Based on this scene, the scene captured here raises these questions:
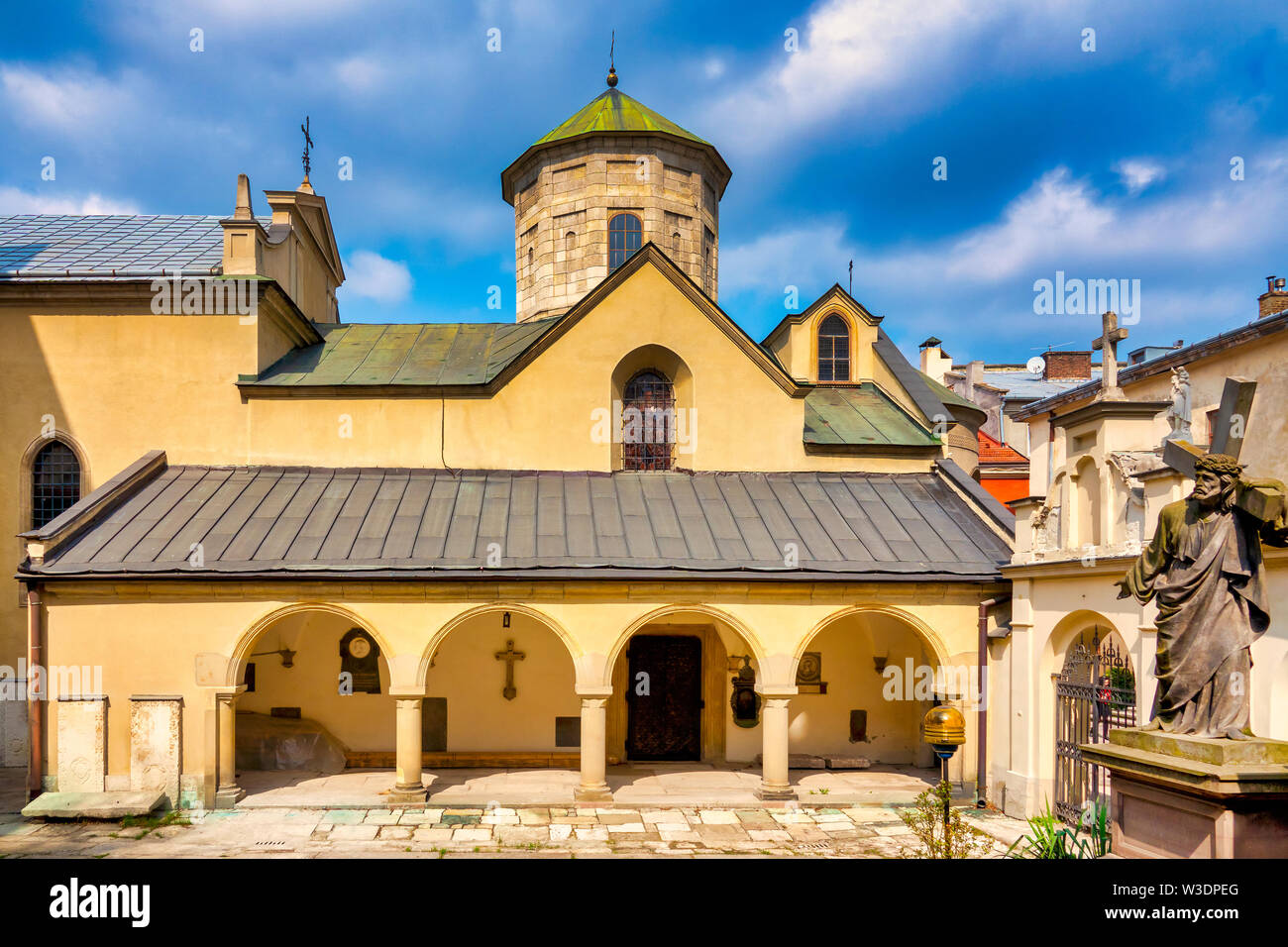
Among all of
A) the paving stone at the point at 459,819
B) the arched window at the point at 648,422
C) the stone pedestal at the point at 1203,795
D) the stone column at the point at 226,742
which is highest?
the arched window at the point at 648,422

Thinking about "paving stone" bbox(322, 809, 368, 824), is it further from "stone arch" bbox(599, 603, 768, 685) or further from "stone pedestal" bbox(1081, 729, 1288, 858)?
"stone pedestal" bbox(1081, 729, 1288, 858)

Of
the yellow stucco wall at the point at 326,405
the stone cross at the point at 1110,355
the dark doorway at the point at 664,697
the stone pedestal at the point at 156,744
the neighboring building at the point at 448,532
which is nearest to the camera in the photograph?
the stone cross at the point at 1110,355

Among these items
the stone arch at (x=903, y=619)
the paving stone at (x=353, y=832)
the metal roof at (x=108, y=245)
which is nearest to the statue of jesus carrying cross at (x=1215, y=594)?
the stone arch at (x=903, y=619)

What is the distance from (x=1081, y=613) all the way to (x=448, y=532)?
32.1 feet

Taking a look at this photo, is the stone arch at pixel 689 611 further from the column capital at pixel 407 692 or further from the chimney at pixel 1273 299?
the chimney at pixel 1273 299

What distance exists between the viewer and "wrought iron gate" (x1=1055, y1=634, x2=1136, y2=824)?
1170 centimetres

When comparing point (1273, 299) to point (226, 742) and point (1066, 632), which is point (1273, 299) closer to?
point (1066, 632)

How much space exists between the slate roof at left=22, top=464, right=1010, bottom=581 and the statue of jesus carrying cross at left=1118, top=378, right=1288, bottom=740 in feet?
24.9

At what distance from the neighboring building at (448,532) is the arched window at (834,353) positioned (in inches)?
38.1

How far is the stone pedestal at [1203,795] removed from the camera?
21.0 ft

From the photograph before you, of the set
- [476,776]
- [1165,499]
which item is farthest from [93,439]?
[1165,499]

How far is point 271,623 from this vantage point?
14.2m

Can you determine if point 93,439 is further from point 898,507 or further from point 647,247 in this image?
point 898,507

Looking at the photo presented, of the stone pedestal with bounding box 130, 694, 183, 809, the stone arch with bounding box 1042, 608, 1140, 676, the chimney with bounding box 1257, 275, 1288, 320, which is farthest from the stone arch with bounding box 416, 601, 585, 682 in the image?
the chimney with bounding box 1257, 275, 1288, 320
